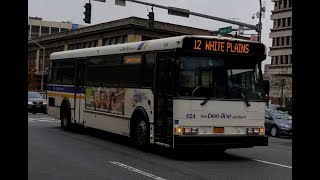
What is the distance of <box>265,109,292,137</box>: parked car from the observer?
73.2 ft

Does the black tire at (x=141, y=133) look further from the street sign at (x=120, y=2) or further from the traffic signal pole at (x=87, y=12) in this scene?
the traffic signal pole at (x=87, y=12)

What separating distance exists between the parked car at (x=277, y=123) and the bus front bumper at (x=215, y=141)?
1122 cm

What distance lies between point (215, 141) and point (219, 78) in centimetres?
146

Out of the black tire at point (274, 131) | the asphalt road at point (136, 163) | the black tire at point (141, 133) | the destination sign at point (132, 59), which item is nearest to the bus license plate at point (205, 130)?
the asphalt road at point (136, 163)

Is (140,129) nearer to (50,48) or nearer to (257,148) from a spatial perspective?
(257,148)

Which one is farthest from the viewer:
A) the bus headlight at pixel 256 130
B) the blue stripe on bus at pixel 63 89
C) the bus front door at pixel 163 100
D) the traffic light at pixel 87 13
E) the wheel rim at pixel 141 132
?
the traffic light at pixel 87 13

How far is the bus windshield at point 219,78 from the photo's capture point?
35.5ft

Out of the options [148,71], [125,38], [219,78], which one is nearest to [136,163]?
[219,78]

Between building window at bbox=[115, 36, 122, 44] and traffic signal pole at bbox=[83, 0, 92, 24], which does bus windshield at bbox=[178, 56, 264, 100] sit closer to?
traffic signal pole at bbox=[83, 0, 92, 24]

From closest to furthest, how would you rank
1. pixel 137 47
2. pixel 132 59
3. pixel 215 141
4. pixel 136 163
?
pixel 136 163, pixel 215 141, pixel 137 47, pixel 132 59

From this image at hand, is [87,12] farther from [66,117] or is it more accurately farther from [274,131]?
[274,131]

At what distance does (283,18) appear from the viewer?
102250 millimetres

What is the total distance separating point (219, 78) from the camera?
11016 millimetres
